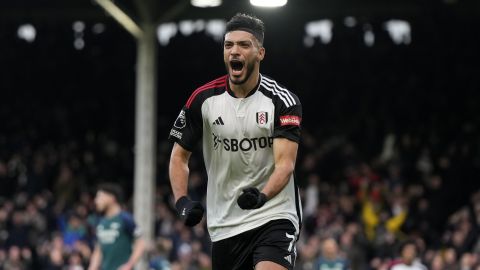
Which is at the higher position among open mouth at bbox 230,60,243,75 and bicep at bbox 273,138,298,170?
open mouth at bbox 230,60,243,75

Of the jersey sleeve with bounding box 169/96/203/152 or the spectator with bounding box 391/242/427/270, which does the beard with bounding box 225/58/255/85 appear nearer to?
the jersey sleeve with bounding box 169/96/203/152

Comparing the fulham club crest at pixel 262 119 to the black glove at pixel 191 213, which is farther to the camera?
the fulham club crest at pixel 262 119

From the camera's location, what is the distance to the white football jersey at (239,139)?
5.93 m

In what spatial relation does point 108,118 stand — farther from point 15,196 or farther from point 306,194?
point 306,194

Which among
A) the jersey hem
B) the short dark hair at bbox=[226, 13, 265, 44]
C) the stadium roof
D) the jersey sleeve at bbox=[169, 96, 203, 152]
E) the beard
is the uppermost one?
the stadium roof

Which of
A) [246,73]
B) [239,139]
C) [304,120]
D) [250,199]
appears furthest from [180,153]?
[304,120]

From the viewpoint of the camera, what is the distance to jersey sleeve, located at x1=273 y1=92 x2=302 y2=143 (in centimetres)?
586

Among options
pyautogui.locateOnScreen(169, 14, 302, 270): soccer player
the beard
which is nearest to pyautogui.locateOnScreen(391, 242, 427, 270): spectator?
pyautogui.locateOnScreen(169, 14, 302, 270): soccer player

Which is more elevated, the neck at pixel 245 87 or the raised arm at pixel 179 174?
the neck at pixel 245 87

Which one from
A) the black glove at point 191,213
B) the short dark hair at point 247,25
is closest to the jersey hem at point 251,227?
the black glove at point 191,213

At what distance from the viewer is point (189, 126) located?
6082 mm

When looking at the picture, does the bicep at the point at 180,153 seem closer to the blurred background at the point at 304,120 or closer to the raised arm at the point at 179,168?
the raised arm at the point at 179,168

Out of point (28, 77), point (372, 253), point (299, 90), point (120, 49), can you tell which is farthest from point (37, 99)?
point (372, 253)

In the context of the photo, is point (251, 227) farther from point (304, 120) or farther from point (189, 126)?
point (304, 120)
